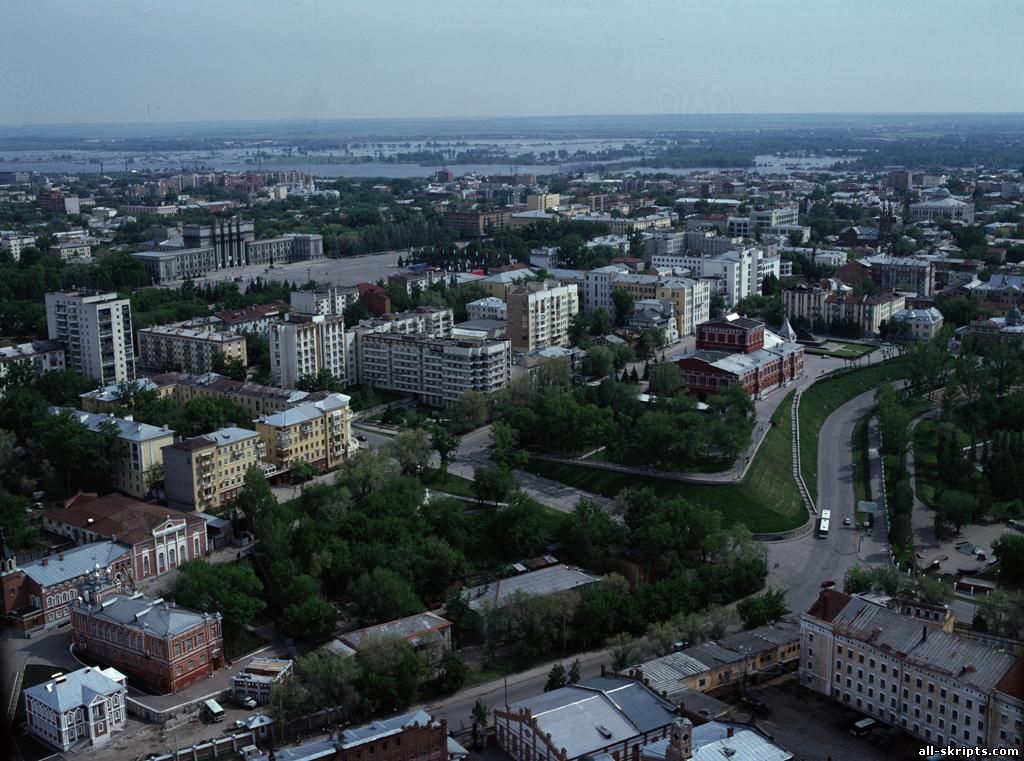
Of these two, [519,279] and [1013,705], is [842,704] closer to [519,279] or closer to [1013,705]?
[1013,705]

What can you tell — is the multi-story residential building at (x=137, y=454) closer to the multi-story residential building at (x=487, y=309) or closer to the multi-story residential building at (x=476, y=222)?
the multi-story residential building at (x=487, y=309)

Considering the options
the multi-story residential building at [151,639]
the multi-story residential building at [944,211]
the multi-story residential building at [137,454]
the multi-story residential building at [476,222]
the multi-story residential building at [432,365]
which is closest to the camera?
the multi-story residential building at [151,639]

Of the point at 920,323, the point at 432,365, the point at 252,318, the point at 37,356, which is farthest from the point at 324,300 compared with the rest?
the point at 920,323

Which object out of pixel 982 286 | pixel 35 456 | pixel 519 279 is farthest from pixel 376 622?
pixel 982 286

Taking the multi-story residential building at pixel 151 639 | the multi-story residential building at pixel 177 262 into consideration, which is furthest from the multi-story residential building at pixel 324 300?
the multi-story residential building at pixel 151 639

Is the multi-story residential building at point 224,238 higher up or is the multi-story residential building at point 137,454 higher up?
the multi-story residential building at point 224,238
